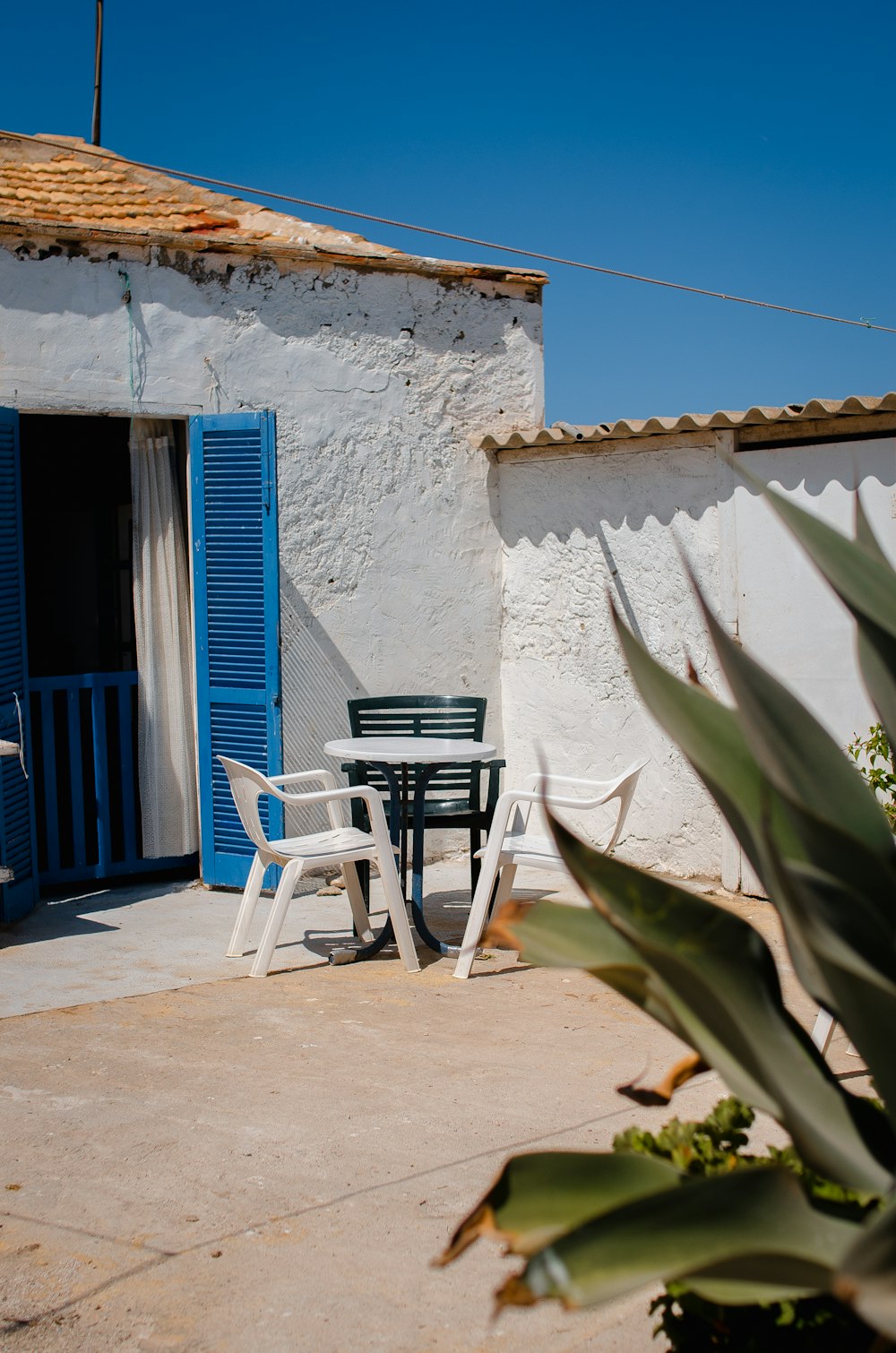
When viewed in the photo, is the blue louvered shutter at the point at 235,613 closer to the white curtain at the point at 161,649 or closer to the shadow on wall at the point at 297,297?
the white curtain at the point at 161,649

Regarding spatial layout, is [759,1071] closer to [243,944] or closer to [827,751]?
[827,751]

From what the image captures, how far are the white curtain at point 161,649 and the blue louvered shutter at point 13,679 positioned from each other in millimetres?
744

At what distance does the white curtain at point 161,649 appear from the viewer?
6.79 meters

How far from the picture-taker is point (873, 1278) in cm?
101

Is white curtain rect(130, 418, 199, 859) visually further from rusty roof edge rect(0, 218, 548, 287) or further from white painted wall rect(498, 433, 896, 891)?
white painted wall rect(498, 433, 896, 891)

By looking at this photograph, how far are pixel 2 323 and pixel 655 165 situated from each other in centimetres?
758

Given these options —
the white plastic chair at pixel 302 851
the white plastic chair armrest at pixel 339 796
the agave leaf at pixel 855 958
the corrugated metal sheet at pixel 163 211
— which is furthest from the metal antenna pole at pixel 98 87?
the agave leaf at pixel 855 958

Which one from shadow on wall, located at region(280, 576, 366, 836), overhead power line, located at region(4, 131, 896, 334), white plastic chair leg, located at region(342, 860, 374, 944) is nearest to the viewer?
white plastic chair leg, located at region(342, 860, 374, 944)

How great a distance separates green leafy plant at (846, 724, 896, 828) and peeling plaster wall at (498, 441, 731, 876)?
40.1 inches

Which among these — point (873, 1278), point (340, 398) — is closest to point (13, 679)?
point (340, 398)

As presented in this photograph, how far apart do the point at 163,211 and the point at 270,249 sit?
1.04 metres

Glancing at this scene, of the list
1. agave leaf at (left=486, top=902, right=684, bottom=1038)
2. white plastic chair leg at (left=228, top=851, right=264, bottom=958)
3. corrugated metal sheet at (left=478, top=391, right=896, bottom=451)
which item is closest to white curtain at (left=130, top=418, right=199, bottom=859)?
white plastic chair leg at (left=228, top=851, right=264, bottom=958)

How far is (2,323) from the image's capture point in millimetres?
6211

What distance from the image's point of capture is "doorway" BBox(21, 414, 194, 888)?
23.4 ft
